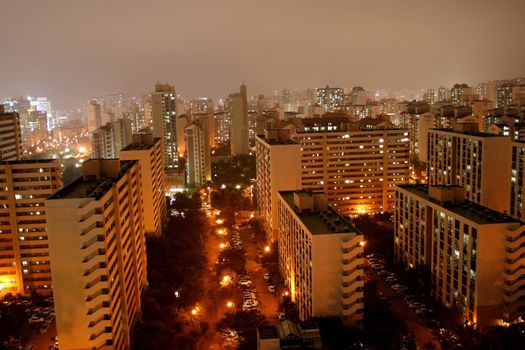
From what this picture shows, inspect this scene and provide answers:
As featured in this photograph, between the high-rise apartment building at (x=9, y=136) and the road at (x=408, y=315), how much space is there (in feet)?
40.3

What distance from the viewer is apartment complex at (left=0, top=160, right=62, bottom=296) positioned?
12141 mm

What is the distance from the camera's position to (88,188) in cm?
870

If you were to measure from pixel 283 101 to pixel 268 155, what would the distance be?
1823 inches

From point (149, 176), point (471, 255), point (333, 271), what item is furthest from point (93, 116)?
point (471, 255)

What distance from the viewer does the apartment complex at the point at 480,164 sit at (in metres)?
14.8

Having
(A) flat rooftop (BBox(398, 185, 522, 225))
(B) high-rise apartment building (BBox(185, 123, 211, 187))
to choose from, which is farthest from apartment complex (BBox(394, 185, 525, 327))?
(B) high-rise apartment building (BBox(185, 123, 211, 187))

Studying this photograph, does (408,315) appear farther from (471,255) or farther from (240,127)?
(240,127)

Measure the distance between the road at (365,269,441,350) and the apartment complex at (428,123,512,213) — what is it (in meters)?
4.76

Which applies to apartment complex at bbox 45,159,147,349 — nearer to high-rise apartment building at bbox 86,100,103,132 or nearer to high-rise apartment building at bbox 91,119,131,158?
high-rise apartment building at bbox 91,119,131,158

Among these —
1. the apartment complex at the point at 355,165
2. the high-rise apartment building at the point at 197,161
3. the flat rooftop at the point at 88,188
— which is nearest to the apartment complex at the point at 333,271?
the flat rooftop at the point at 88,188

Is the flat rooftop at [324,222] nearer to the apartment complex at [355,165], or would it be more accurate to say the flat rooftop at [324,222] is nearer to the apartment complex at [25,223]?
the apartment complex at [25,223]

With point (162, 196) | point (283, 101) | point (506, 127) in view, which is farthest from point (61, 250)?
point (283, 101)

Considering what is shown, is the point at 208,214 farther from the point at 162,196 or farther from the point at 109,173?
the point at 109,173

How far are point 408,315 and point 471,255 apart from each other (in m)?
1.90
